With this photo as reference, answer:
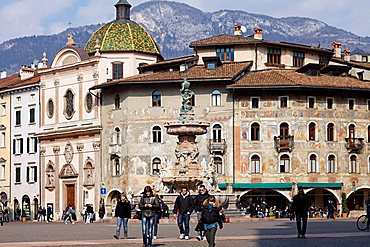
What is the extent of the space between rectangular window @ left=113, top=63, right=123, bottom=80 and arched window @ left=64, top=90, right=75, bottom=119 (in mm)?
4611

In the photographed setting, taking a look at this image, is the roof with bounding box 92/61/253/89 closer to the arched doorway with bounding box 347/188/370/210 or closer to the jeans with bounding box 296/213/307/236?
the arched doorway with bounding box 347/188/370/210

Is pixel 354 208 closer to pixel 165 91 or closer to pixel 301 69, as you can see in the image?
pixel 301 69

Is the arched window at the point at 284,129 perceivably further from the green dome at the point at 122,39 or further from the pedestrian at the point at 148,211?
the pedestrian at the point at 148,211

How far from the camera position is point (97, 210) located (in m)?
76.4

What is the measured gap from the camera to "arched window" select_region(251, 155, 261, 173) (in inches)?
2793

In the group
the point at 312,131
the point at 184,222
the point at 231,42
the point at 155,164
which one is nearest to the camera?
the point at 184,222

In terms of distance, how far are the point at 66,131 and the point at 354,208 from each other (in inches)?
939

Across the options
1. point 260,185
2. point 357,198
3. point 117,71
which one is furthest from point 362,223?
point 117,71

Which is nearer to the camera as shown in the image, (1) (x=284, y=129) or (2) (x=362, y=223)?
(2) (x=362, y=223)

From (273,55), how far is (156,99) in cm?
966

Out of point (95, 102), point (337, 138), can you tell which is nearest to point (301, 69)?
point (337, 138)

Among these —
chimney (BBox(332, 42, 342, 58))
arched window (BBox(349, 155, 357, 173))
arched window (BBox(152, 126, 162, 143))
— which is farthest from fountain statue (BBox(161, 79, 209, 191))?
chimney (BBox(332, 42, 342, 58))

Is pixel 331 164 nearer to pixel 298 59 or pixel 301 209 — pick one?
pixel 298 59

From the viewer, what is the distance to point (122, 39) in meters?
80.6
